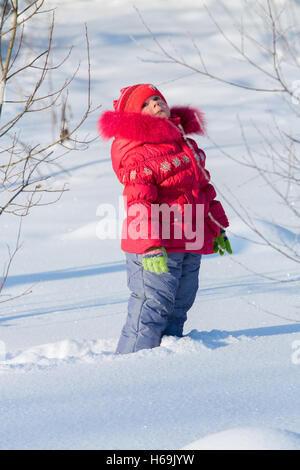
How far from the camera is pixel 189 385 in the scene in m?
2.34

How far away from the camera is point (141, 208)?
109 inches

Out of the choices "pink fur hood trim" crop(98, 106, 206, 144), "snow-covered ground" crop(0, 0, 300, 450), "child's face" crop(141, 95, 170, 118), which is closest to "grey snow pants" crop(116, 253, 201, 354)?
"snow-covered ground" crop(0, 0, 300, 450)

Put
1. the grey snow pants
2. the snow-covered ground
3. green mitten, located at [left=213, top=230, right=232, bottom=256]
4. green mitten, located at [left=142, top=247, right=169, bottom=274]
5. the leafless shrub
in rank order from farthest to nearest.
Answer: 1. green mitten, located at [left=213, top=230, right=232, bottom=256]
2. the grey snow pants
3. green mitten, located at [left=142, top=247, right=169, bottom=274]
4. the leafless shrub
5. the snow-covered ground

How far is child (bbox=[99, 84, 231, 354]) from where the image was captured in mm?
2814

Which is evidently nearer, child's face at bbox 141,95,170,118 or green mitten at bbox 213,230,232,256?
child's face at bbox 141,95,170,118

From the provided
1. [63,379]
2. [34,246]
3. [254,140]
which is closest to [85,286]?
[34,246]

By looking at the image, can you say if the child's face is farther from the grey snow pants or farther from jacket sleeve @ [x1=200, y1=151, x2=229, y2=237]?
the grey snow pants

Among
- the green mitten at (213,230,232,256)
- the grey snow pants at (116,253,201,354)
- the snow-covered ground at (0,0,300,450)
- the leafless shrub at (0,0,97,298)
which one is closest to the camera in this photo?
the snow-covered ground at (0,0,300,450)

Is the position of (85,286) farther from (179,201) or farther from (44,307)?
(179,201)

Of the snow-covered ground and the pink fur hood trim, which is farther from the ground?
the pink fur hood trim

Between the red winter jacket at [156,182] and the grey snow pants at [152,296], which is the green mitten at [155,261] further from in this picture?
the grey snow pants at [152,296]
